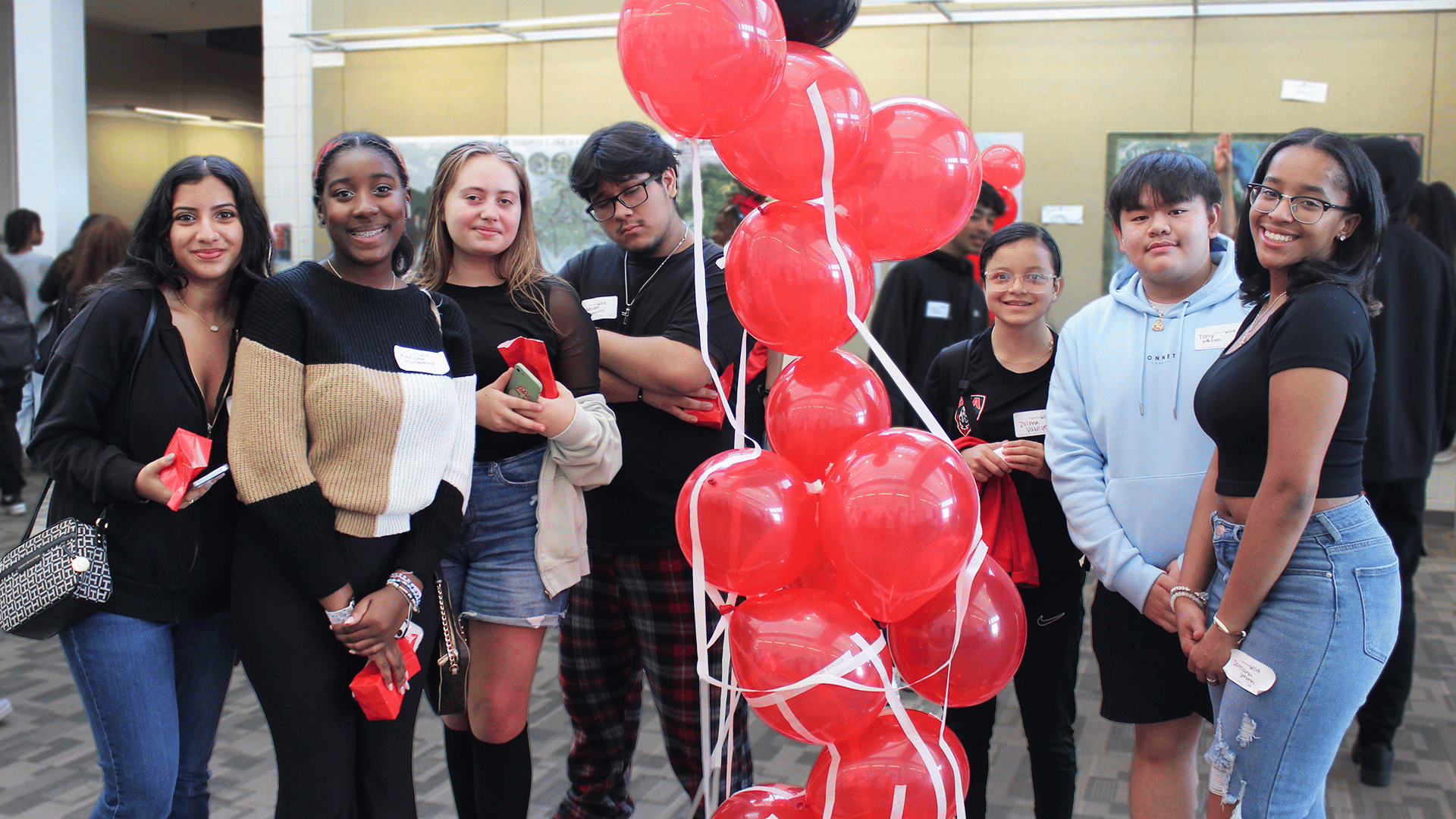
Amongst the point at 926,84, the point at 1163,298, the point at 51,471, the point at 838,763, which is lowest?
the point at 838,763

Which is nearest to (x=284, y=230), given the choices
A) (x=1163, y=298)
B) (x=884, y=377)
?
(x=884, y=377)

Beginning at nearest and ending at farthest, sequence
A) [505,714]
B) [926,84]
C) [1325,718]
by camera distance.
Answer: [1325,718], [505,714], [926,84]

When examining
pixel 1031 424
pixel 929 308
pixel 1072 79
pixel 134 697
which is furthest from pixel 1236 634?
pixel 1072 79

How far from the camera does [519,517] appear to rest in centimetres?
191

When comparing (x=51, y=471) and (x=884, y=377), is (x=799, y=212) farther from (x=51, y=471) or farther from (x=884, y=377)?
(x=884, y=377)

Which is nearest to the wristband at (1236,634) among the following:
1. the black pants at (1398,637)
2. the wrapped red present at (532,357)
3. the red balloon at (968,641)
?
the red balloon at (968,641)

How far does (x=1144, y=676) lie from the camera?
1820mm

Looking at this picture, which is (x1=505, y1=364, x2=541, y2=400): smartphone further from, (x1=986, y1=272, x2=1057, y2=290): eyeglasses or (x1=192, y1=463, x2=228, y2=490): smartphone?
(x1=986, y1=272, x2=1057, y2=290): eyeglasses

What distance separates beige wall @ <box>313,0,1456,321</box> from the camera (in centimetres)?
528

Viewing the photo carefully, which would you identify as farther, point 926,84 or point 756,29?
point 926,84

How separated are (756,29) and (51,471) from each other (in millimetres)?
1362

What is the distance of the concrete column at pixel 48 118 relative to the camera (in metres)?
7.79

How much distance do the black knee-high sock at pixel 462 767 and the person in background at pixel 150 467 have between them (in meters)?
0.47

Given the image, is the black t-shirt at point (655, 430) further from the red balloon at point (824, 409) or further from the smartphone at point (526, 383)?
the red balloon at point (824, 409)
